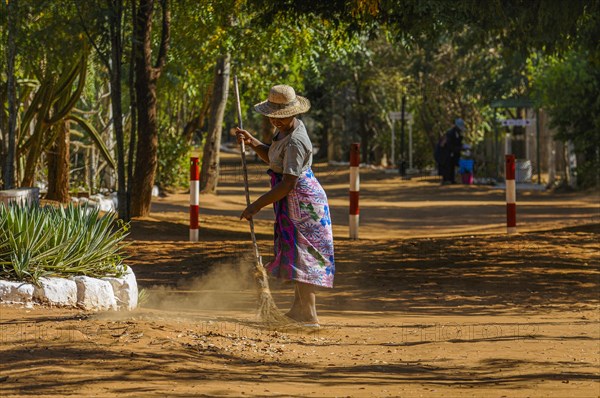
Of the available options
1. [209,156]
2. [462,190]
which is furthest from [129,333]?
[462,190]

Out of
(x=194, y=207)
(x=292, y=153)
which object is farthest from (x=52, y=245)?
(x=194, y=207)

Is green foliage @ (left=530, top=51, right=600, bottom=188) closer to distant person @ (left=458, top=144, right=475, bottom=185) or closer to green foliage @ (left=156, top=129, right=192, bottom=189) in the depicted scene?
distant person @ (left=458, top=144, right=475, bottom=185)

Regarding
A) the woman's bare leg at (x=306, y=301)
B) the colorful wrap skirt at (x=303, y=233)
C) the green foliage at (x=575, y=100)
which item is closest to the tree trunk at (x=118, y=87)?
the woman's bare leg at (x=306, y=301)

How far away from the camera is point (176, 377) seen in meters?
7.27

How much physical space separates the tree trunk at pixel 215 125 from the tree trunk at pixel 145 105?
10.3 meters

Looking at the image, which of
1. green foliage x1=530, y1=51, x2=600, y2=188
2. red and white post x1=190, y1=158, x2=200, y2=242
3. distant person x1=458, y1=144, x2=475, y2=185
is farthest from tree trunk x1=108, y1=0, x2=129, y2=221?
distant person x1=458, y1=144, x2=475, y2=185

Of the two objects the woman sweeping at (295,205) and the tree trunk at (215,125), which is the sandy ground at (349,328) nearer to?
the woman sweeping at (295,205)

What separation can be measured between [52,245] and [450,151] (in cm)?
2553

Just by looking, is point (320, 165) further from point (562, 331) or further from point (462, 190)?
point (562, 331)

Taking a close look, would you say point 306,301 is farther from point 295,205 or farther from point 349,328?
point 295,205

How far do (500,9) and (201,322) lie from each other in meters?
7.17

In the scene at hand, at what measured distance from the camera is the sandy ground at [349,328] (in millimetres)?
7328

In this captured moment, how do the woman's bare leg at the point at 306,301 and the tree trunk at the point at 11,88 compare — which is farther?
the tree trunk at the point at 11,88

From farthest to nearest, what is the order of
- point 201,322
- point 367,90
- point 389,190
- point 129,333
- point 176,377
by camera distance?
point 367,90 < point 389,190 < point 201,322 < point 129,333 < point 176,377
